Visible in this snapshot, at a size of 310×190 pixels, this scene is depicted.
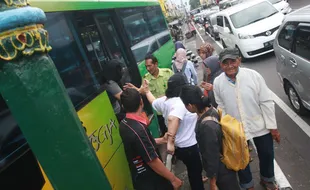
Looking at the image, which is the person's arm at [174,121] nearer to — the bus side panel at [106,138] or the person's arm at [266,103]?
the bus side panel at [106,138]

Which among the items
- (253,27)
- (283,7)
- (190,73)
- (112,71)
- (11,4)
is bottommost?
(283,7)

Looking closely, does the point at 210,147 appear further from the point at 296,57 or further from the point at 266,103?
the point at 296,57

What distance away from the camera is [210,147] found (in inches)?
97.7

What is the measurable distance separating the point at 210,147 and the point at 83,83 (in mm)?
1583

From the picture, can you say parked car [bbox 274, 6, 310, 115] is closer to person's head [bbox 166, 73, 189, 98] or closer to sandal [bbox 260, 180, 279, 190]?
sandal [bbox 260, 180, 279, 190]

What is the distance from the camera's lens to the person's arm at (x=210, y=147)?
2463 millimetres

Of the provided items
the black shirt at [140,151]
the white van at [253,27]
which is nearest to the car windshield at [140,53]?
the black shirt at [140,151]

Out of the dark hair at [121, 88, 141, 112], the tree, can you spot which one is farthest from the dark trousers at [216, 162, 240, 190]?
the tree

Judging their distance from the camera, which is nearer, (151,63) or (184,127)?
(184,127)

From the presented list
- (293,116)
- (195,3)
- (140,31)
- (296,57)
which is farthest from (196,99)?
(195,3)

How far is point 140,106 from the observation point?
8.53 feet

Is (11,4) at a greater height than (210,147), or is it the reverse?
(11,4)

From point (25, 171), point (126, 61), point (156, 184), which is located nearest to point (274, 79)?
point (126, 61)

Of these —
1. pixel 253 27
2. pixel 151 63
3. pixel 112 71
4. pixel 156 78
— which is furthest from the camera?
pixel 253 27
